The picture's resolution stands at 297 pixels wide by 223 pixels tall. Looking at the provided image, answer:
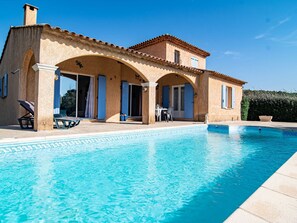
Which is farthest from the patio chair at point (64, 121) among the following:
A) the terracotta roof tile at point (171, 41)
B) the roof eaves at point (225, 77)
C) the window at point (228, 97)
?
the window at point (228, 97)

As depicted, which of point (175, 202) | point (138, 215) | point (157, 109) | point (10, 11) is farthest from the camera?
point (157, 109)

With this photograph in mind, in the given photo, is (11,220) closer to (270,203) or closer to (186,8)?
(270,203)

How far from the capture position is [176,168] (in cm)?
443

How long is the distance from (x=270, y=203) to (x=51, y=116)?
6866 mm

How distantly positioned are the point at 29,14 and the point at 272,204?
11.5m

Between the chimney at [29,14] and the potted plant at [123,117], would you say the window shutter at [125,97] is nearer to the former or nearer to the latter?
the potted plant at [123,117]

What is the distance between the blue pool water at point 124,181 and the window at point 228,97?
32.2ft

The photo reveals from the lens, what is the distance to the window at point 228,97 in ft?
51.3

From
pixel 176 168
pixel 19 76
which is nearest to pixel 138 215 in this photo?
pixel 176 168

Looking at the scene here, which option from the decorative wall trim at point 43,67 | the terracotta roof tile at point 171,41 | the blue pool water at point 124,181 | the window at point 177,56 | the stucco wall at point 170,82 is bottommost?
the blue pool water at point 124,181

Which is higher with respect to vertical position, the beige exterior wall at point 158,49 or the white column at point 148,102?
Result: the beige exterior wall at point 158,49

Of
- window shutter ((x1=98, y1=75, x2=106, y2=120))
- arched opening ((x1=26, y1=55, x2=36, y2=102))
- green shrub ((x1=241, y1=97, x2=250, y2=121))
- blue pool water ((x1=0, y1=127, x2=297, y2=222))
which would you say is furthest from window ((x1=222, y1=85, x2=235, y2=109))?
arched opening ((x1=26, y1=55, x2=36, y2=102))

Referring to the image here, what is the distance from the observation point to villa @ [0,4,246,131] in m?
6.96

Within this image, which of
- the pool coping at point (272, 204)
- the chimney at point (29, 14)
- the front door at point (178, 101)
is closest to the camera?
the pool coping at point (272, 204)
